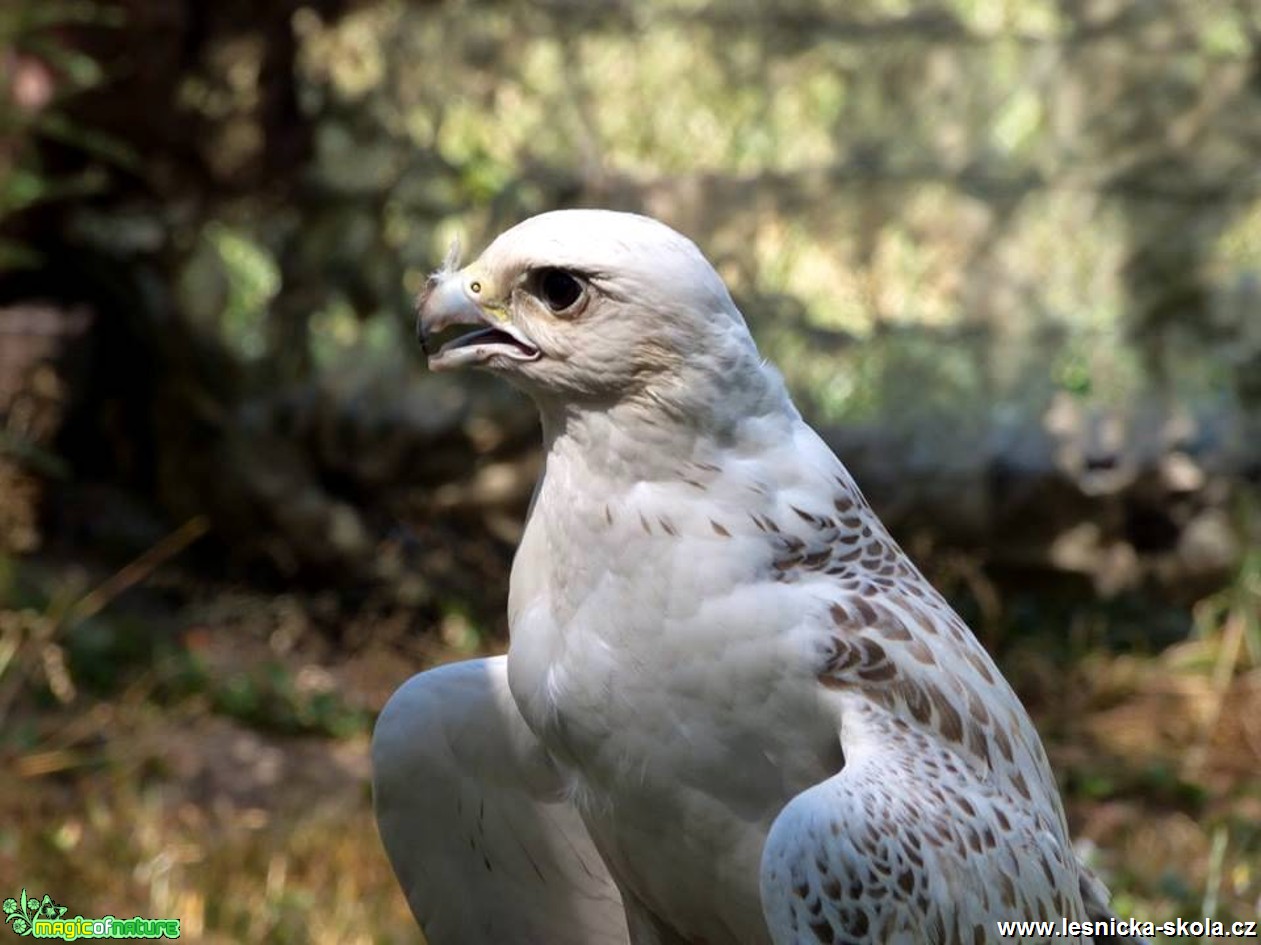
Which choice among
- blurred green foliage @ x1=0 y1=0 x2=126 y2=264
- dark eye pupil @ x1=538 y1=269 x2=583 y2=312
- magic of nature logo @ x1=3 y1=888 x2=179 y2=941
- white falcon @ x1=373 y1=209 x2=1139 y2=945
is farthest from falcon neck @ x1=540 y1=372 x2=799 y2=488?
blurred green foliage @ x1=0 y1=0 x2=126 y2=264

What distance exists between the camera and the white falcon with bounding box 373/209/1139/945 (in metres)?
2.16

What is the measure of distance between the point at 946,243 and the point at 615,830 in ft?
13.4

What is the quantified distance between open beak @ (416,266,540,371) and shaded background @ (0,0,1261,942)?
11.1 feet

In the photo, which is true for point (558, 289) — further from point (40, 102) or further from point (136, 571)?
point (136, 571)

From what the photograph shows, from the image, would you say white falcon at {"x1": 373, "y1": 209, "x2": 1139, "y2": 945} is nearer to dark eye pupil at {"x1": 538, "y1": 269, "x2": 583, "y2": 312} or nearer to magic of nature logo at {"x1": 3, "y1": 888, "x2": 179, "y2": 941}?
dark eye pupil at {"x1": 538, "y1": 269, "x2": 583, "y2": 312}

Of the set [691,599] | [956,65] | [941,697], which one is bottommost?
[941,697]

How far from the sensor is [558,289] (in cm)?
223

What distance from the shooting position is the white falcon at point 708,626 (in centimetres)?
216

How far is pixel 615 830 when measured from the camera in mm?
2309

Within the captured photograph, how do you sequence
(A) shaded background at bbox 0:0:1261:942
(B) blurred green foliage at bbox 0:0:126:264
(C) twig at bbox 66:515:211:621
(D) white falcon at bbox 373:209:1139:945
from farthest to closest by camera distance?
(A) shaded background at bbox 0:0:1261:942, (C) twig at bbox 66:515:211:621, (B) blurred green foliage at bbox 0:0:126:264, (D) white falcon at bbox 373:209:1139:945

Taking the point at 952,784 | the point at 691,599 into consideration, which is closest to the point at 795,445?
the point at 691,599

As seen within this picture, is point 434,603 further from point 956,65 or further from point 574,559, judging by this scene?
point 574,559

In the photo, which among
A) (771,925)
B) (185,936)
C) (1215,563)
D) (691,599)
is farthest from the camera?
(1215,563)

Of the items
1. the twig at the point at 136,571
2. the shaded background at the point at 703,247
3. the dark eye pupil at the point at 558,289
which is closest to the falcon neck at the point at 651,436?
the dark eye pupil at the point at 558,289
